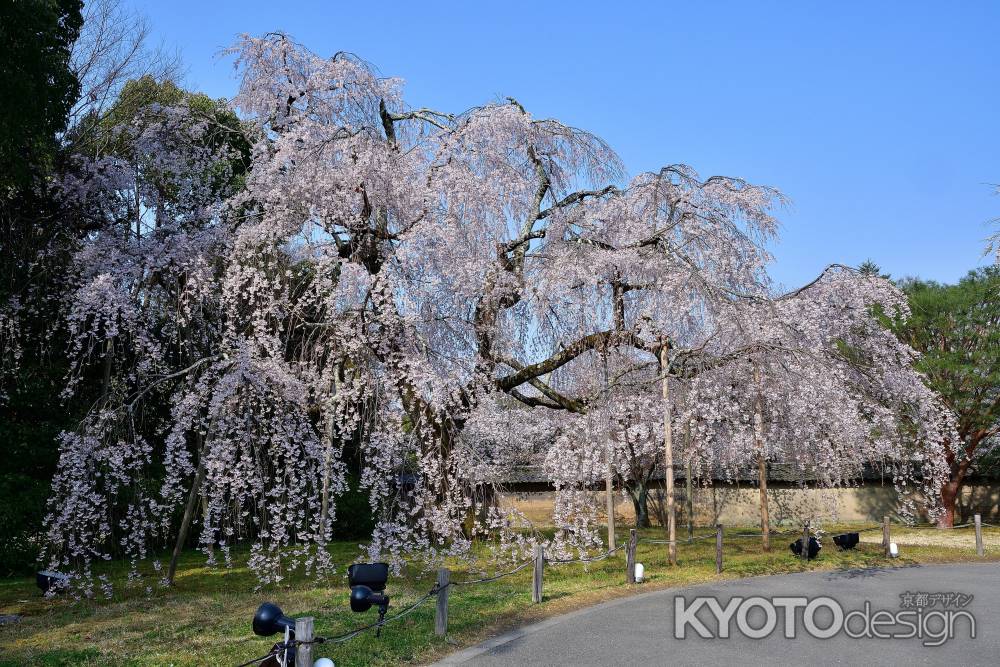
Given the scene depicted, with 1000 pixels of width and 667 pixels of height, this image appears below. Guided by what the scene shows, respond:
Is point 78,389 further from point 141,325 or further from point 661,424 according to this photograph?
point 661,424

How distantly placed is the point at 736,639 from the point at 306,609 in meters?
5.63

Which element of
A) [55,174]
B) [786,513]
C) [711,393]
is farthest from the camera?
[786,513]

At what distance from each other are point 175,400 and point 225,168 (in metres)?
5.33

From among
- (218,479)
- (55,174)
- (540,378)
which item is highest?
(55,174)

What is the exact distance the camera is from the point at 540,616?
395 inches

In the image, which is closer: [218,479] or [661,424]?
[218,479]

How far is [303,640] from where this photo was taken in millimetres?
5879

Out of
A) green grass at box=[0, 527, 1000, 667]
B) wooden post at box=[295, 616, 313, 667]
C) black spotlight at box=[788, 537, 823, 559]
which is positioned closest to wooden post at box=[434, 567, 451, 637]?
green grass at box=[0, 527, 1000, 667]

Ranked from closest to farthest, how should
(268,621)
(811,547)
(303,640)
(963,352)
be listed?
(303,640)
(268,621)
(811,547)
(963,352)

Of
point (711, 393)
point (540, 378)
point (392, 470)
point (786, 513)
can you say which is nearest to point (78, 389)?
point (392, 470)

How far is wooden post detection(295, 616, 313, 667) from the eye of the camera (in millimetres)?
5871

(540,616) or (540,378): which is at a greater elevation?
(540,378)

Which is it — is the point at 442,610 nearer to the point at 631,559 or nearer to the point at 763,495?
the point at 631,559

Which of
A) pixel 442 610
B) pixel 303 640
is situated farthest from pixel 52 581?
pixel 303 640
